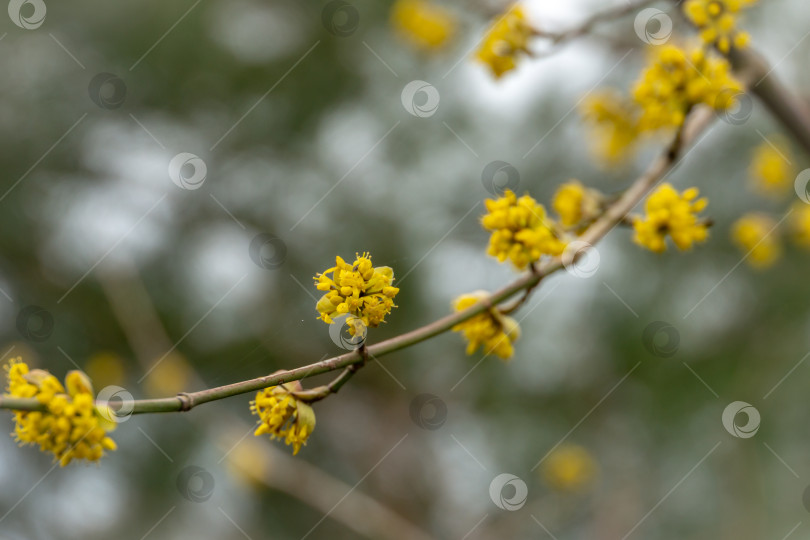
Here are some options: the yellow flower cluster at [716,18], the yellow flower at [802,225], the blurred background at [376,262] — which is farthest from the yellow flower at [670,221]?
the blurred background at [376,262]

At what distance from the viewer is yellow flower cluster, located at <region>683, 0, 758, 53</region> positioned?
124 centimetres

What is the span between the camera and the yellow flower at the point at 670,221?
3.57ft

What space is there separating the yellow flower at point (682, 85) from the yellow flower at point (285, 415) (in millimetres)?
759

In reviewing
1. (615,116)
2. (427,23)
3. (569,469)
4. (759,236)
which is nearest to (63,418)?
(615,116)

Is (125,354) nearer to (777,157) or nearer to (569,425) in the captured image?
(569,425)

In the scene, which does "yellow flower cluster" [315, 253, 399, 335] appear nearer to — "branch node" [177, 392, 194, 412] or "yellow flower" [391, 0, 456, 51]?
"branch node" [177, 392, 194, 412]

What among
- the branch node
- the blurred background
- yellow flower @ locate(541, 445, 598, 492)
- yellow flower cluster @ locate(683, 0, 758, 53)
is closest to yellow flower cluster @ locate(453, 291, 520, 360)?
the branch node

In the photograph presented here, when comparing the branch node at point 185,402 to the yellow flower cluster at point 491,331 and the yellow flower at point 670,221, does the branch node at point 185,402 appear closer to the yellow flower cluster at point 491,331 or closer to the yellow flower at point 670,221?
the yellow flower cluster at point 491,331

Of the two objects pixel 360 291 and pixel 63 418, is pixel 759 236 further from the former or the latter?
pixel 63 418

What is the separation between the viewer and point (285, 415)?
88 centimetres

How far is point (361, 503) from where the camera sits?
8.48ft

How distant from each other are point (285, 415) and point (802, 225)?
1486 mm

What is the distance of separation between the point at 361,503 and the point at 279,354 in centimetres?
65

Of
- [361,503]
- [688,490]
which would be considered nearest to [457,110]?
[361,503]
